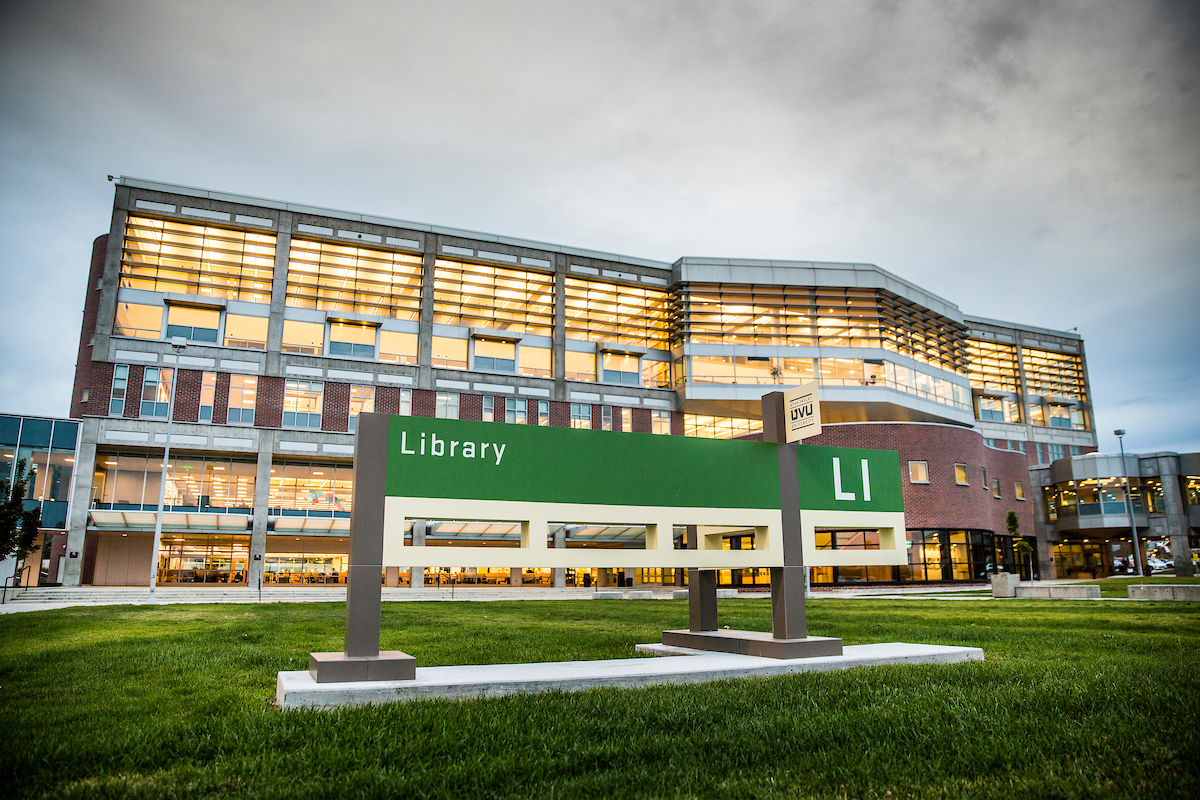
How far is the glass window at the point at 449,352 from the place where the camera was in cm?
5481

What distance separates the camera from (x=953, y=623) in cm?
1772

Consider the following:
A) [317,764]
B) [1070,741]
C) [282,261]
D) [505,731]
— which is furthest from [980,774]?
[282,261]

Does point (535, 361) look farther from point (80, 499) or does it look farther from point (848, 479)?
point (848, 479)

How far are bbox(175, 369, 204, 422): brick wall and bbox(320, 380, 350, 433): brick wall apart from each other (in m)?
7.26

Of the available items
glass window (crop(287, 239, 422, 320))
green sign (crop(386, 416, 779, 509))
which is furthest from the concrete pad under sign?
glass window (crop(287, 239, 422, 320))

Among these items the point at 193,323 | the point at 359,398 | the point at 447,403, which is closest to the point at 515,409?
the point at 447,403

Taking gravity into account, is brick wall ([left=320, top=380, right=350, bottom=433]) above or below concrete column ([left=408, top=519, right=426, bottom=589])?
above

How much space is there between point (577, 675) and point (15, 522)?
30.7 metres

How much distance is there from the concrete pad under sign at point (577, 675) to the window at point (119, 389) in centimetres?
4557

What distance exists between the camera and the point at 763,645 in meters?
10.1

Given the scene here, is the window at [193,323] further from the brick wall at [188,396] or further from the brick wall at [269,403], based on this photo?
the brick wall at [269,403]

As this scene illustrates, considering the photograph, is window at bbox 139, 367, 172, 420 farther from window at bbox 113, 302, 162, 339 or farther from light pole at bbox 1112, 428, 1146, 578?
light pole at bbox 1112, 428, 1146, 578

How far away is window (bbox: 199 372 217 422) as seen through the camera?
48062mm

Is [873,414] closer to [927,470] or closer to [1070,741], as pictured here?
[927,470]
